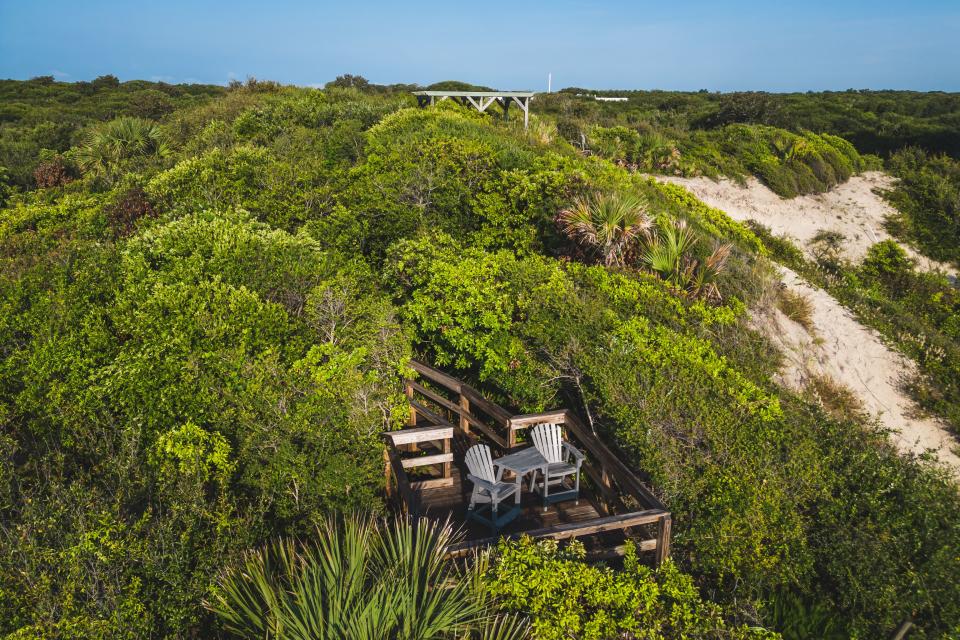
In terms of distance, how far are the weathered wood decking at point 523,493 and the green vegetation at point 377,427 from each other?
35 cm

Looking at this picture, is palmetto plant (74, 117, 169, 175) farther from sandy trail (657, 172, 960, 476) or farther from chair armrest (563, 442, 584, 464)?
sandy trail (657, 172, 960, 476)

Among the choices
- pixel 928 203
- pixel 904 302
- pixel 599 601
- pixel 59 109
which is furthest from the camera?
pixel 59 109

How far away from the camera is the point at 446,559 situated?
443 cm

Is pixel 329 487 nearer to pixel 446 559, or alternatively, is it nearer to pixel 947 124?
pixel 446 559

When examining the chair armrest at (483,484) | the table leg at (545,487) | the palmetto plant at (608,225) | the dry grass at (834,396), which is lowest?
the dry grass at (834,396)

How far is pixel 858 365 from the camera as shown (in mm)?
11336

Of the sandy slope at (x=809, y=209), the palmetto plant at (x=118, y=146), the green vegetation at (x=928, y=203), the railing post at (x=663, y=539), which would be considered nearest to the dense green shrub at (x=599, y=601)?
the railing post at (x=663, y=539)

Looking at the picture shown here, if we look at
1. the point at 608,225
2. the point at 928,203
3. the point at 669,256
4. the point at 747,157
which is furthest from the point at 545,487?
the point at 928,203

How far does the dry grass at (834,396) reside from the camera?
32.0 feet

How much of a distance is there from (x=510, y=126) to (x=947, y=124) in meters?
31.4

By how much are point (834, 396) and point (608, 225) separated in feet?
17.6

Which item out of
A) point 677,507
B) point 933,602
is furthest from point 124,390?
point 933,602

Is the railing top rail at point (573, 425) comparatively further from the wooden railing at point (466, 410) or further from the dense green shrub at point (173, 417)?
the dense green shrub at point (173, 417)

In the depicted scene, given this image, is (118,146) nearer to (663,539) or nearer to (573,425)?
(573,425)
